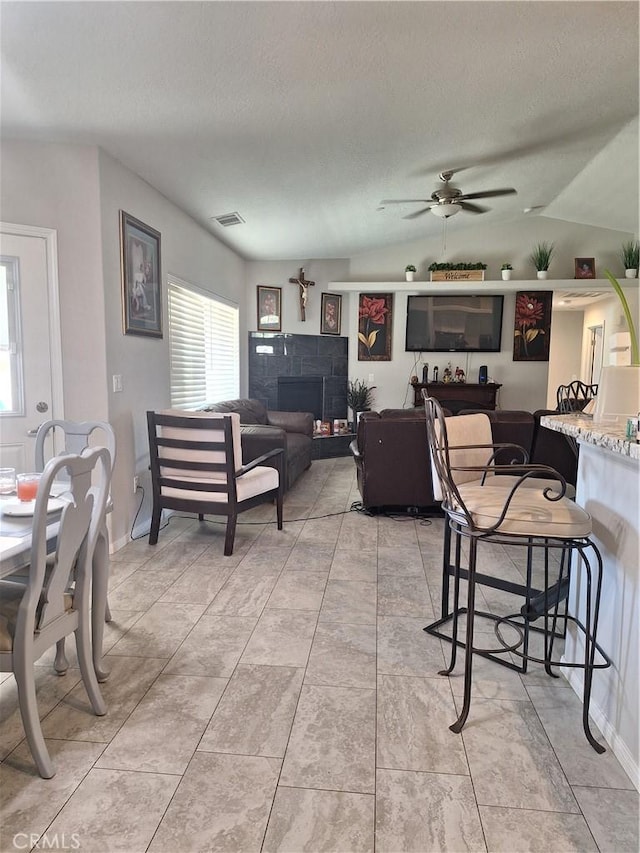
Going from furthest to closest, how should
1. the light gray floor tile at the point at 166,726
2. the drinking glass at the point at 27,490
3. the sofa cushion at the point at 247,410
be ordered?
the sofa cushion at the point at 247,410
the drinking glass at the point at 27,490
the light gray floor tile at the point at 166,726

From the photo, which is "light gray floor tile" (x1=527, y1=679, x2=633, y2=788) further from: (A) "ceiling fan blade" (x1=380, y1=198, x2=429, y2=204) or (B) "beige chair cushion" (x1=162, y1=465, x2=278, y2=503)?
(A) "ceiling fan blade" (x1=380, y1=198, x2=429, y2=204)

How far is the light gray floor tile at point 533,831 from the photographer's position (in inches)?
50.4

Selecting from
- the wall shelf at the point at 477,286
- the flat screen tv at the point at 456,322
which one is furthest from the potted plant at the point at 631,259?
the flat screen tv at the point at 456,322

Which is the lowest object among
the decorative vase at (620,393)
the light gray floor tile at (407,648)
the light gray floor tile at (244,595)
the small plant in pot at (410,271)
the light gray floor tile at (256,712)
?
the light gray floor tile at (256,712)

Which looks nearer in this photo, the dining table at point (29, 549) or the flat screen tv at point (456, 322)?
the dining table at point (29, 549)

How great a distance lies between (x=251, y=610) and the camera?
254 centimetres

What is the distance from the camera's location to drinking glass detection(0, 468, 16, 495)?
1918 mm

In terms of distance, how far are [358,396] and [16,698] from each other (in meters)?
5.83

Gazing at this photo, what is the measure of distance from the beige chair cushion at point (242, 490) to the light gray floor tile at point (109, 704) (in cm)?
133

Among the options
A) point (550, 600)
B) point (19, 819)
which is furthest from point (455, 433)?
point (19, 819)

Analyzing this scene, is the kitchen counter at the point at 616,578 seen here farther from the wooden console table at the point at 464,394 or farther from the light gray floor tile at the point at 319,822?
the wooden console table at the point at 464,394

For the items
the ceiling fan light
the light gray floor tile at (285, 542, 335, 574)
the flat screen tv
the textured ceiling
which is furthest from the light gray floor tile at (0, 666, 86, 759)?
the flat screen tv

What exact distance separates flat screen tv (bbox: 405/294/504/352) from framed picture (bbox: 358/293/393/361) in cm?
32

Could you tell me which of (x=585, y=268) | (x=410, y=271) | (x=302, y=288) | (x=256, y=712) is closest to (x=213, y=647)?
(x=256, y=712)
